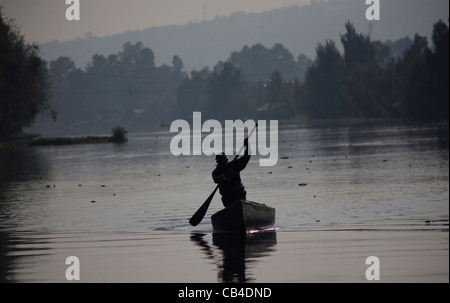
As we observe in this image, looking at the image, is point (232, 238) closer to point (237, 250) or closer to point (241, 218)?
point (241, 218)

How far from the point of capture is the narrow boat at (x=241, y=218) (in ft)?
99.0

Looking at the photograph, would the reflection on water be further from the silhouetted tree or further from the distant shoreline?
the distant shoreline

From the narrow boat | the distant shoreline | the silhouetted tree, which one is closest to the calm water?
the narrow boat

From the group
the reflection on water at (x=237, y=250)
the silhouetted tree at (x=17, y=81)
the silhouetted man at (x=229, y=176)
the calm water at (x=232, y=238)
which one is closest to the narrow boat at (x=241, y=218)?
the reflection on water at (x=237, y=250)

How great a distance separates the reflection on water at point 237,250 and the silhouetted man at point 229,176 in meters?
1.52

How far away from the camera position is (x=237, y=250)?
26.6 metres

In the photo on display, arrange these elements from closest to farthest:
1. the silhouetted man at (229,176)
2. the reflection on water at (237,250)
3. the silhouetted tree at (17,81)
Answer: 1. the reflection on water at (237,250)
2. the silhouetted man at (229,176)
3. the silhouetted tree at (17,81)

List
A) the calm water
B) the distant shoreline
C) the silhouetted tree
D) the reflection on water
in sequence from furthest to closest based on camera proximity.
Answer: the distant shoreline, the silhouetted tree, the calm water, the reflection on water

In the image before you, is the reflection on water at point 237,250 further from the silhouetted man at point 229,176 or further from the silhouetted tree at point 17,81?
the silhouetted tree at point 17,81

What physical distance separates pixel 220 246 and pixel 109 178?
32869 mm

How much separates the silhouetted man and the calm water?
1673mm

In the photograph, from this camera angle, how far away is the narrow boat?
30172mm

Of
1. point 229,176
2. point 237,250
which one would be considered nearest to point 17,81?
point 229,176
